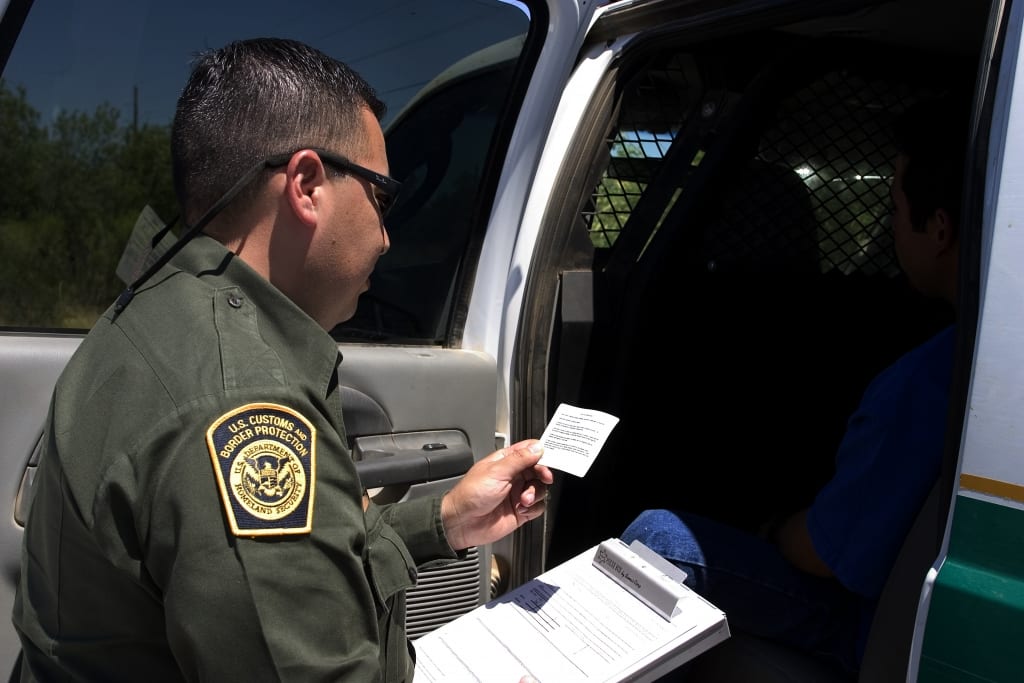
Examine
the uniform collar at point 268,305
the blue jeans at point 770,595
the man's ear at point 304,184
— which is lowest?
the blue jeans at point 770,595

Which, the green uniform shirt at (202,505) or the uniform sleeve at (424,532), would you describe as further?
the uniform sleeve at (424,532)

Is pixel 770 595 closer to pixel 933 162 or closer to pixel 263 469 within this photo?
pixel 933 162

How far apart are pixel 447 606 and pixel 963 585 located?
114 cm

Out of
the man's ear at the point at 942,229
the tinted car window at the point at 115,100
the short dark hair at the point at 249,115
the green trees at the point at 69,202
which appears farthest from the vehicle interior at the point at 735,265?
the short dark hair at the point at 249,115

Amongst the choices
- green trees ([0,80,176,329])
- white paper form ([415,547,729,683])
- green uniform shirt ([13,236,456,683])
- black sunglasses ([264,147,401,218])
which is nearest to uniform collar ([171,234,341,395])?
green uniform shirt ([13,236,456,683])

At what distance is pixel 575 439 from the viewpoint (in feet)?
5.06

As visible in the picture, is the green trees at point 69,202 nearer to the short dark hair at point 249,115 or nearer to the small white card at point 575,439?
the short dark hair at point 249,115

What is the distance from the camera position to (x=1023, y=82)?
1216 mm

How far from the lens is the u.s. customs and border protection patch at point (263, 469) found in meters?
0.90

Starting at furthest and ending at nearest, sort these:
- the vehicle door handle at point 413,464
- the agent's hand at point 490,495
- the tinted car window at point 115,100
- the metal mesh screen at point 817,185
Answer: the metal mesh screen at point 817,185 → the vehicle door handle at point 413,464 → the tinted car window at point 115,100 → the agent's hand at point 490,495

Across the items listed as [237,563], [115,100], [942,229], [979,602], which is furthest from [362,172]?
[942,229]

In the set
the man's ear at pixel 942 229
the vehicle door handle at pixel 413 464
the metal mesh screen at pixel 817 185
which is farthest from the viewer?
the metal mesh screen at pixel 817 185

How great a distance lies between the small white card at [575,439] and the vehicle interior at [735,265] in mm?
591

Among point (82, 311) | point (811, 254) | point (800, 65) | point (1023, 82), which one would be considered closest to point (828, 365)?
point (811, 254)
